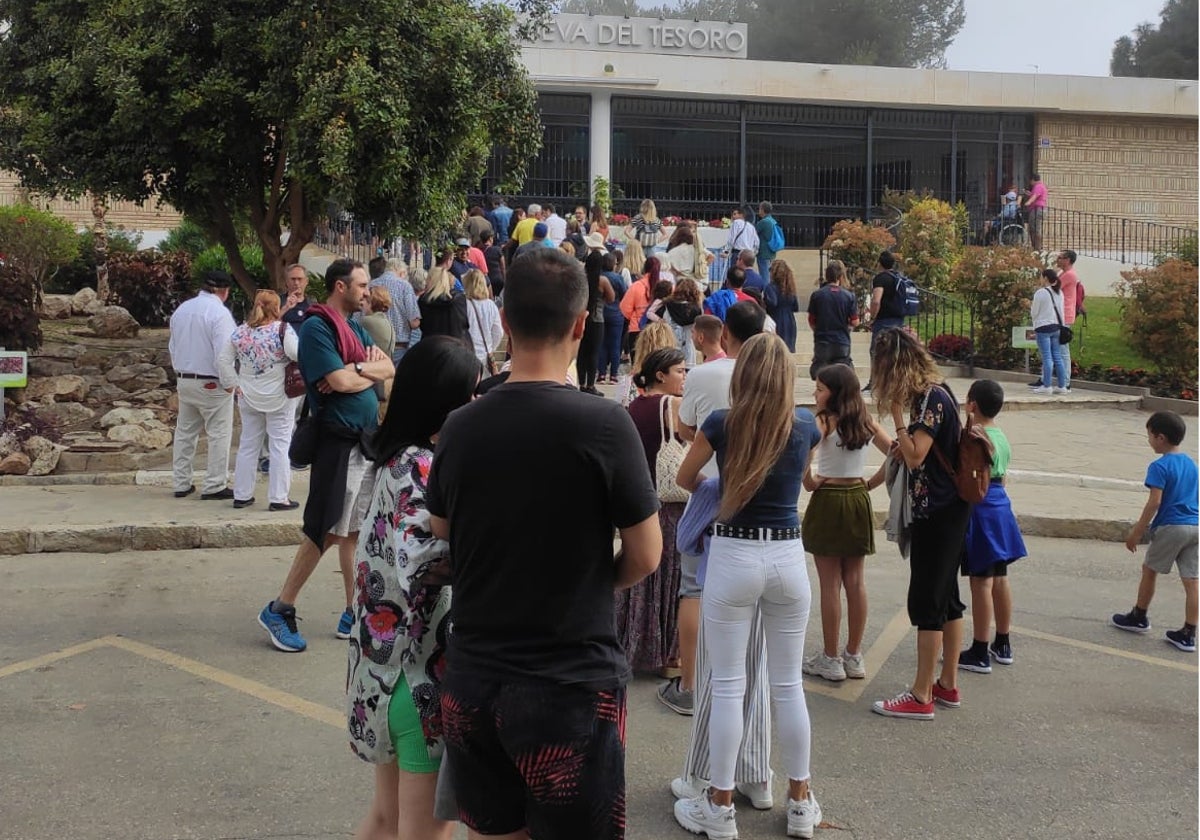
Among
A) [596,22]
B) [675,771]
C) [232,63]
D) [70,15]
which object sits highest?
[596,22]

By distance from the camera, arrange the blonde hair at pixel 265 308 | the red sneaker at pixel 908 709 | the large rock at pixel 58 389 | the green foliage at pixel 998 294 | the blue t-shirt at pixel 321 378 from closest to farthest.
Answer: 1. the red sneaker at pixel 908 709
2. the blue t-shirt at pixel 321 378
3. the blonde hair at pixel 265 308
4. the large rock at pixel 58 389
5. the green foliage at pixel 998 294

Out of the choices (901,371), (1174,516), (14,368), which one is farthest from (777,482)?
(14,368)

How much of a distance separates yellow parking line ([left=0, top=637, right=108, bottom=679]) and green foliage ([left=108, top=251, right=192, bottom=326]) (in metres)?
13.3

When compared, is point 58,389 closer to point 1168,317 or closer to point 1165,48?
point 1168,317

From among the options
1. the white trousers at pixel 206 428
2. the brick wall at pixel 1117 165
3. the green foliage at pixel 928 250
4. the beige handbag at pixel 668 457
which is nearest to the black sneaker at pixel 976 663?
the beige handbag at pixel 668 457

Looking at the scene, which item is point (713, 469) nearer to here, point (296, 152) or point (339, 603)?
point (339, 603)

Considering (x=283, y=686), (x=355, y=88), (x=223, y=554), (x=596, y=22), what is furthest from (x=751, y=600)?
(x=596, y=22)

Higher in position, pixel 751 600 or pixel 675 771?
pixel 751 600

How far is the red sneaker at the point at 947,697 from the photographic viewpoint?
5629 mm

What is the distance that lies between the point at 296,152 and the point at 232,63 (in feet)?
4.46

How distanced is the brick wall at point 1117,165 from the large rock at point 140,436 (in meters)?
25.1

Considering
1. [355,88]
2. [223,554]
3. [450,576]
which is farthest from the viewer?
[355,88]

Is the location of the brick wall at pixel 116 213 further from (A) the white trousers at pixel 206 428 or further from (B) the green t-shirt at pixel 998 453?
(B) the green t-shirt at pixel 998 453

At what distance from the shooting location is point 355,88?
10430mm
